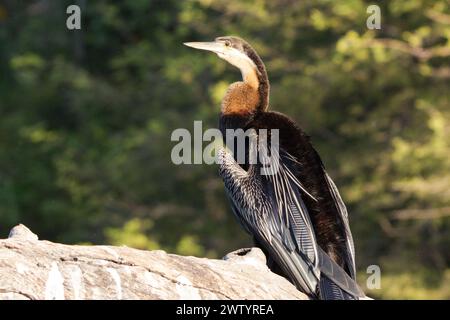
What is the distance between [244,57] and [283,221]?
124 centimetres

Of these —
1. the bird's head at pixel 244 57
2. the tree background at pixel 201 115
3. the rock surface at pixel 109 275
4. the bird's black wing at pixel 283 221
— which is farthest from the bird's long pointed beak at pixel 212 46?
the tree background at pixel 201 115

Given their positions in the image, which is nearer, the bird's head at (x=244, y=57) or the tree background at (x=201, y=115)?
the bird's head at (x=244, y=57)

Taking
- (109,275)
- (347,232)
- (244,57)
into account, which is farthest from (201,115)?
(109,275)

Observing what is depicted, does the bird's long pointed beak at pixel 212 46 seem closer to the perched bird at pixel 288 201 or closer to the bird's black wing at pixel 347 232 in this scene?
the perched bird at pixel 288 201

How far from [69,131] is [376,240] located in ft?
28.4

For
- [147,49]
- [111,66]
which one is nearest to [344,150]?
[147,49]

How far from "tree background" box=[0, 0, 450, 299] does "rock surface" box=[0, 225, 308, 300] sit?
7.61m

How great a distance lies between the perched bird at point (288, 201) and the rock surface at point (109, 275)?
628mm

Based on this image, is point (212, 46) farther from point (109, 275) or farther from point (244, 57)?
point (109, 275)

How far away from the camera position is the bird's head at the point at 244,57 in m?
6.72

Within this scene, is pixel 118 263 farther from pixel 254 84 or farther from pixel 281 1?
pixel 281 1

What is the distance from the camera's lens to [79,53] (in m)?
22.0

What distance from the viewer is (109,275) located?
4.75 metres

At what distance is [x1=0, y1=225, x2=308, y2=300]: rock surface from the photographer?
465 centimetres
